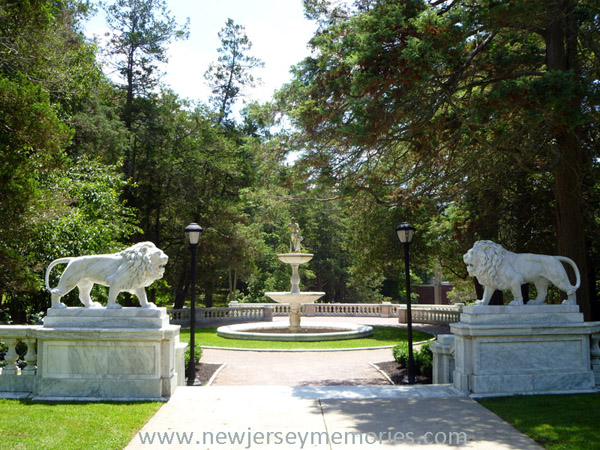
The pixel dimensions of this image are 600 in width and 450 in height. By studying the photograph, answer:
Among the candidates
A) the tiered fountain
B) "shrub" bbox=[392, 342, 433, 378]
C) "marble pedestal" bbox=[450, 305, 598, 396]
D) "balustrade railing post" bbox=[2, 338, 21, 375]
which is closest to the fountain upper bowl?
the tiered fountain

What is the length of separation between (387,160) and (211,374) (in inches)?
298

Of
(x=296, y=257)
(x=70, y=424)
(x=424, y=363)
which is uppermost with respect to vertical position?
(x=296, y=257)

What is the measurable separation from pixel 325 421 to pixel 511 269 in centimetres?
431

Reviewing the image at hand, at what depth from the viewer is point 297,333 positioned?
21.2 meters

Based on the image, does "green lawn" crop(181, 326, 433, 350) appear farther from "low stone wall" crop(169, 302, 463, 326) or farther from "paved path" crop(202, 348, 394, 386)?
"low stone wall" crop(169, 302, 463, 326)

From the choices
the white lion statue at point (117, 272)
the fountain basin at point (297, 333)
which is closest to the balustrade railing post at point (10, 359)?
the white lion statue at point (117, 272)

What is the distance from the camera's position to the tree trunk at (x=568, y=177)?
1114cm

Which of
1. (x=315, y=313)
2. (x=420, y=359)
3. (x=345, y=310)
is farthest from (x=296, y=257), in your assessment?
(x=345, y=310)

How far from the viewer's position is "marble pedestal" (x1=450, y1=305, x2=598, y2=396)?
8.60m

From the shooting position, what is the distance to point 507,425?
22.9 ft

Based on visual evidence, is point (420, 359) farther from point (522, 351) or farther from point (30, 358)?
point (30, 358)

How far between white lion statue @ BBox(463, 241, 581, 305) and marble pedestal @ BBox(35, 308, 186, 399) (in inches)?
219

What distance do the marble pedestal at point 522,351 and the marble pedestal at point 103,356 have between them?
17.0 feet

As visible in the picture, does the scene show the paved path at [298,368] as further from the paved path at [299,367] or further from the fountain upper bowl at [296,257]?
the fountain upper bowl at [296,257]
